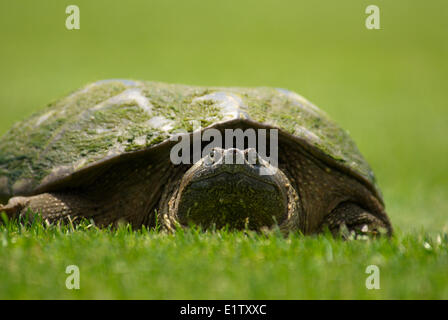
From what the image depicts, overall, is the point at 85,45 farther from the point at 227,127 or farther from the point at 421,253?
the point at 421,253

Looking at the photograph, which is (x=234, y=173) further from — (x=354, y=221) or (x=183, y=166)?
(x=354, y=221)

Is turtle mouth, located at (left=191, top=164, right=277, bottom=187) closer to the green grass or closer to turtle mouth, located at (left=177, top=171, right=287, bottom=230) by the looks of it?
turtle mouth, located at (left=177, top=171, right=287, bottom=230)

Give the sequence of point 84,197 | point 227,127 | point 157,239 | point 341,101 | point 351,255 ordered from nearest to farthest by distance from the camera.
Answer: point 351,255 < point 157,239 < point 227,127 < point 84,197 < point 341,101

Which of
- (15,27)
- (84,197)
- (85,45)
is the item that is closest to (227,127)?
(84,197)

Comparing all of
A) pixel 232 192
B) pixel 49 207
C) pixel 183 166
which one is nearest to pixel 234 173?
pixel 232 192

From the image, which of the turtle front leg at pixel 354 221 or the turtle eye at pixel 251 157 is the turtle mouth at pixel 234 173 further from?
the turtle front leg at pixel 354 221

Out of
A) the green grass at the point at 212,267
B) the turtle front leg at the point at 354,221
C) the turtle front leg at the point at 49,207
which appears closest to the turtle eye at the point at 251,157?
the green grass at the point at 212,267
